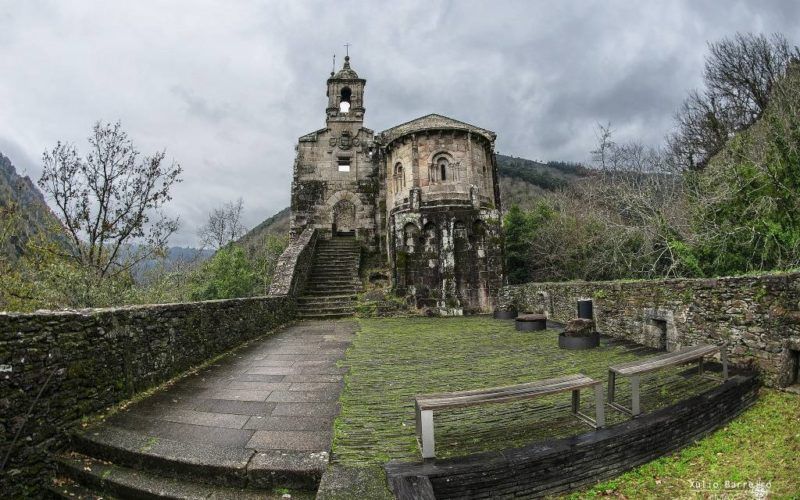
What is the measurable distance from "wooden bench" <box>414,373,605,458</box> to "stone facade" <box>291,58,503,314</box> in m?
10.8

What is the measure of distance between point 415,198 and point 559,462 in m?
13.4

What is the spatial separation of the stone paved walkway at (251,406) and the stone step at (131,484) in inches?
15.1

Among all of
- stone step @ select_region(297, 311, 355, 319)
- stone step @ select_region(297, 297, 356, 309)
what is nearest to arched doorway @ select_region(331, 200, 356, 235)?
stone step @ select_region(297, 297, 356, 309)

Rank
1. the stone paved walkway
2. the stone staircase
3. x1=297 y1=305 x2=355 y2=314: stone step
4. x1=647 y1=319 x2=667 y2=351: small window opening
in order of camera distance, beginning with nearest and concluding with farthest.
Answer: the stone paved walkway < x1=647 y1=319 x2=667 y2=351: small window opening < x1=297 y1=305 x2=355 y2=314: stone step < the stone staircase

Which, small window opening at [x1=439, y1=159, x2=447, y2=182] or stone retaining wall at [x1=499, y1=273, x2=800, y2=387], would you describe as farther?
small window opening at [x1=439, y1=159, x2=447, y2=182]

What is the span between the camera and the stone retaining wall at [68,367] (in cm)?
332

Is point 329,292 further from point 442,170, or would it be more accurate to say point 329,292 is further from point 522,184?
point 522,184

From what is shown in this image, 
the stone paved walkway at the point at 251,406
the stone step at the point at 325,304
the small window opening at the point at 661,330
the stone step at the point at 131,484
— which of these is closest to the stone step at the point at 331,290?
the stone step at the point at 325,304

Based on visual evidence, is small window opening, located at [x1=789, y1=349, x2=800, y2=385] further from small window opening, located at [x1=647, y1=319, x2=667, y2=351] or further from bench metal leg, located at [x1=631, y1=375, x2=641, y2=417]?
bench metal leg, located at [x1=631, y1=375, x2=641, y2=417]

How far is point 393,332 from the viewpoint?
10438 millimetres

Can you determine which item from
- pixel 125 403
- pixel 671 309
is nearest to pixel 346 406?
pixel 125 403

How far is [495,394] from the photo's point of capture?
3557 millimetres

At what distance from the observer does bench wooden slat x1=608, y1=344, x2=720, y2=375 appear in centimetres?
424

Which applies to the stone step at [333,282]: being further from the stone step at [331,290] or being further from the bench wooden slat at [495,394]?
the bench wooden slat at [495,394]
